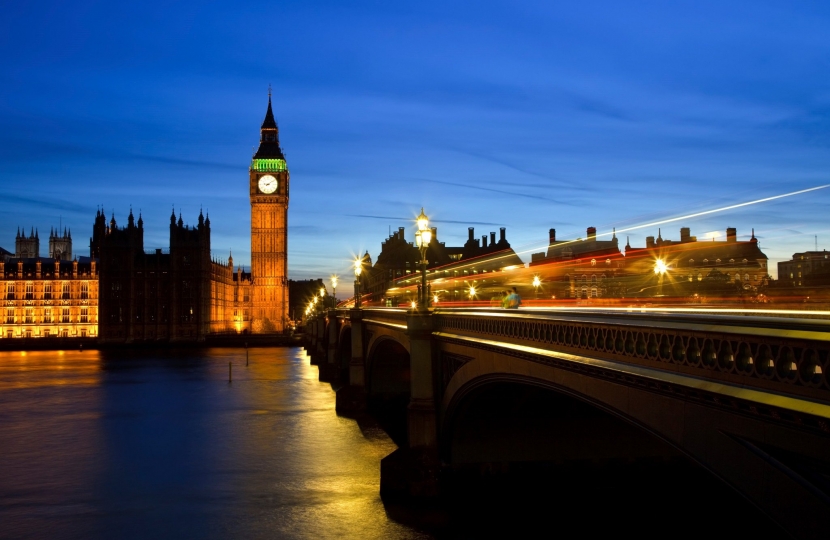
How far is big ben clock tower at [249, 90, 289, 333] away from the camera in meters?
156

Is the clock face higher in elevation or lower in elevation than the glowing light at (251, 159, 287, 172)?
lower

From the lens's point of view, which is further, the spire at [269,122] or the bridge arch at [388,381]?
the spire at [269,122]

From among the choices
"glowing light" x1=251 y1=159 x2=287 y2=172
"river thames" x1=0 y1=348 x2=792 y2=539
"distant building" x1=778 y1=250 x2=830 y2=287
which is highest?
"glowing light" x1=251 y1=159 x2=287 y2=172

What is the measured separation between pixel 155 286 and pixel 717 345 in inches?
5399

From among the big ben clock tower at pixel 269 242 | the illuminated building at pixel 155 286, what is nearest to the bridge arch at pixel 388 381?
the illuminated building at pixel 155 286

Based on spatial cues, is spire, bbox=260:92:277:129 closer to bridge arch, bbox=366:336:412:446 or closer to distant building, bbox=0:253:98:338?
distant building, bbox=0:253:98:338

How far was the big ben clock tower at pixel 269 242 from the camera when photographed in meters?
156

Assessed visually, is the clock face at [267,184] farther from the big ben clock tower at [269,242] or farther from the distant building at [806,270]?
the distant building at [806,270]

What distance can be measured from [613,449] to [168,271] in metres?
124

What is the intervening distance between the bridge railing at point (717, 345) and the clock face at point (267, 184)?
150m

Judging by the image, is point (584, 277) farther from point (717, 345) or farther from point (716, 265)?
point (717, 345)

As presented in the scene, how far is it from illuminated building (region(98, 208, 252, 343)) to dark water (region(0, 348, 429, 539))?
2935 inches

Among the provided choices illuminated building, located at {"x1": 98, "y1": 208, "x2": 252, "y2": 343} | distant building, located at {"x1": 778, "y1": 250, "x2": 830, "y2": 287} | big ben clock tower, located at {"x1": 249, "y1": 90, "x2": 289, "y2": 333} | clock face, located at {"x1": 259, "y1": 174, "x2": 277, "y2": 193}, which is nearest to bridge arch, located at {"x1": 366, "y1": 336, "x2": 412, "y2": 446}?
distant building, located at {"x1": 778, "y1": 250, "x2": 830, "y2": 287}

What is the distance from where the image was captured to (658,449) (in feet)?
81.5
